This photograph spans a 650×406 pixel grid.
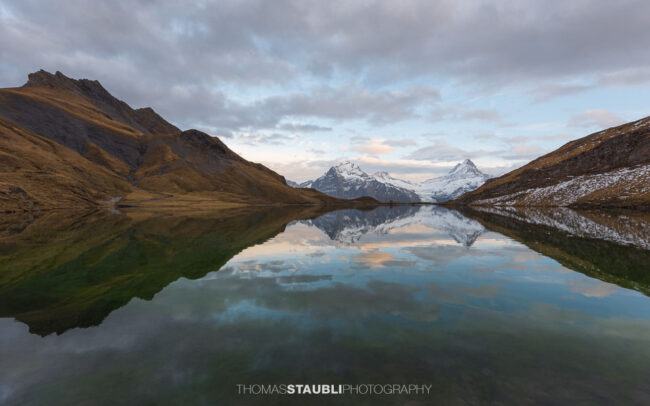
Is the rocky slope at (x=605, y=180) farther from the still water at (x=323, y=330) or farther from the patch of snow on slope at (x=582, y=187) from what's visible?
the still water at (x=323, y=330)

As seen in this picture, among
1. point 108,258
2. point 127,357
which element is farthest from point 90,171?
point 127,357

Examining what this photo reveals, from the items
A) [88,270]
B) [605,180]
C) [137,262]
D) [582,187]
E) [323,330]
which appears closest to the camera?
[323,330]

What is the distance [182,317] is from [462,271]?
18273 mm

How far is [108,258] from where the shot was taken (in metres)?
25.5

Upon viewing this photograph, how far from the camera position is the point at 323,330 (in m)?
11.2

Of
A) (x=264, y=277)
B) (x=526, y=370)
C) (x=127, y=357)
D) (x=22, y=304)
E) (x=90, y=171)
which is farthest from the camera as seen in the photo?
(x=90, y=171)

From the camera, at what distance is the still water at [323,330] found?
7.79m

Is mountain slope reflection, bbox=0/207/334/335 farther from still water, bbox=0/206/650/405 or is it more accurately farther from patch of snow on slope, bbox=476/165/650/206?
patch of snow on slope, bbox=476/165/650/206

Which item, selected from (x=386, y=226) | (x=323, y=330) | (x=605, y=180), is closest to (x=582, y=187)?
(x=605, y=180)

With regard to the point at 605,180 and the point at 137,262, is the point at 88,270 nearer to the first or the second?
the point at 137,262

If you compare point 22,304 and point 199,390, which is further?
point 22,304

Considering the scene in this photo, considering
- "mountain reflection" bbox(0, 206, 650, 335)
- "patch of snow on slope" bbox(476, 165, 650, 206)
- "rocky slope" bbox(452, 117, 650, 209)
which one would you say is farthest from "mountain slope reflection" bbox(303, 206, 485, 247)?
"patch of snow on slope" bbox(476, 165, 650, 206)

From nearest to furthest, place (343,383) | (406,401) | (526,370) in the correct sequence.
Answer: (406,401), (343,383), (526,370)

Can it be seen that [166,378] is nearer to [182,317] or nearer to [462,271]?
[182,317]
